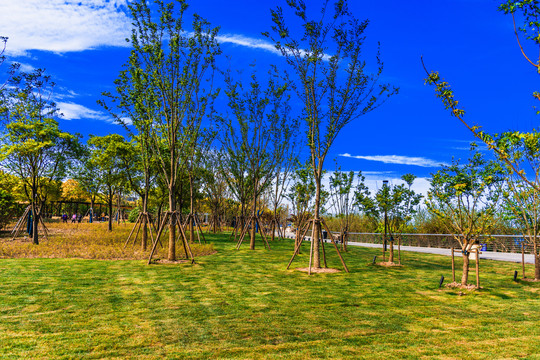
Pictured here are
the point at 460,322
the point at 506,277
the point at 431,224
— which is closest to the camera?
the point at 460,322

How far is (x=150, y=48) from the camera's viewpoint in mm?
11445

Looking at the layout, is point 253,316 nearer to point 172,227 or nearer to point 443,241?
point 172,227

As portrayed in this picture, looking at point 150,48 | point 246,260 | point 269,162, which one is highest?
point 150,48

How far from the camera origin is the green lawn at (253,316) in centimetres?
425

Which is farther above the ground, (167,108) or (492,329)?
(167,108)

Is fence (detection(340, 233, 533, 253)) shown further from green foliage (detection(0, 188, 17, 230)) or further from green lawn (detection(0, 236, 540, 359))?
green foliage (detection(0, 188, 17, 230))

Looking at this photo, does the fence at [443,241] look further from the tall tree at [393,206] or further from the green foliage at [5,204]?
the green foliage at [5,204]

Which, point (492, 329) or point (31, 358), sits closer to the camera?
point (31, 358)

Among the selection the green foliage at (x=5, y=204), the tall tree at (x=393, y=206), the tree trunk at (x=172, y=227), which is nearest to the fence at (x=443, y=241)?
the tall tree at (x=393, y=206)

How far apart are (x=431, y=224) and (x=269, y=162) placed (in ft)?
42.7

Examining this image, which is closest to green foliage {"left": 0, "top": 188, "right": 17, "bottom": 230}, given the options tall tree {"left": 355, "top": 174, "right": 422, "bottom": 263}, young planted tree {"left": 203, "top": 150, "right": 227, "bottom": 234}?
young planted tree {"left": 203, "top": 150, "right": 227, "bottom": 234}

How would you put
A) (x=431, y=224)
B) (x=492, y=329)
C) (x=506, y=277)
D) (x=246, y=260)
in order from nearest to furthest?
(x=492, y=329), (x=506, y=277), (x=246, y=260), (x=431, y=224)

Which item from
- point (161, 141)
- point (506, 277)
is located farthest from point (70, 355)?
point (161, 141)

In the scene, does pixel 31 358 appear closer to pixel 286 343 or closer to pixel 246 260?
pixel 286 343
